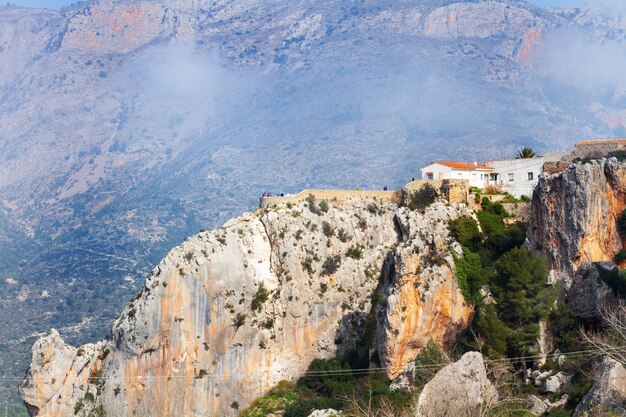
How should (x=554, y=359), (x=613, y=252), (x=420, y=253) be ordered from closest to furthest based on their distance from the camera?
(x=554, y=359), (x=613, y=252), (x=420, y=253)

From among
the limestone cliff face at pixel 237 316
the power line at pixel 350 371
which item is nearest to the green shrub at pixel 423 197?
the limestone cliff face at pixel 237 316

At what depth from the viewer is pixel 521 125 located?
16325 centimetres

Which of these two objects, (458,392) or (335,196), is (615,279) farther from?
(335,196)

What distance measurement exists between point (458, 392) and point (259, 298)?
2791 centimetres

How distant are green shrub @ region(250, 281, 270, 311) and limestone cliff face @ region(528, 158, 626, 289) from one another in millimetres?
19412

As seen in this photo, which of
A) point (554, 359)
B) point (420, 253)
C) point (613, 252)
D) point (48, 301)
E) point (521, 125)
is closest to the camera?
point (554, 359)

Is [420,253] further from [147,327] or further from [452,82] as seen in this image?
[452,82]

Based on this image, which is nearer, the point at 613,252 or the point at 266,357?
the point at 613,252

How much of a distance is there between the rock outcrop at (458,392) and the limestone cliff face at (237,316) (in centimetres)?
2096

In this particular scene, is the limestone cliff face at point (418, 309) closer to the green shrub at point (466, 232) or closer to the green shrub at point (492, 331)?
the green shrub at point (466, 232)

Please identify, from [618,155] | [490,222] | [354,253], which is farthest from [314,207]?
[618,155]

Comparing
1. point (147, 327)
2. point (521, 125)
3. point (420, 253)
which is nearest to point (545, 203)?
point (420, 253)

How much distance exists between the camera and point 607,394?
40.7 m

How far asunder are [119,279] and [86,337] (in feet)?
53.3
